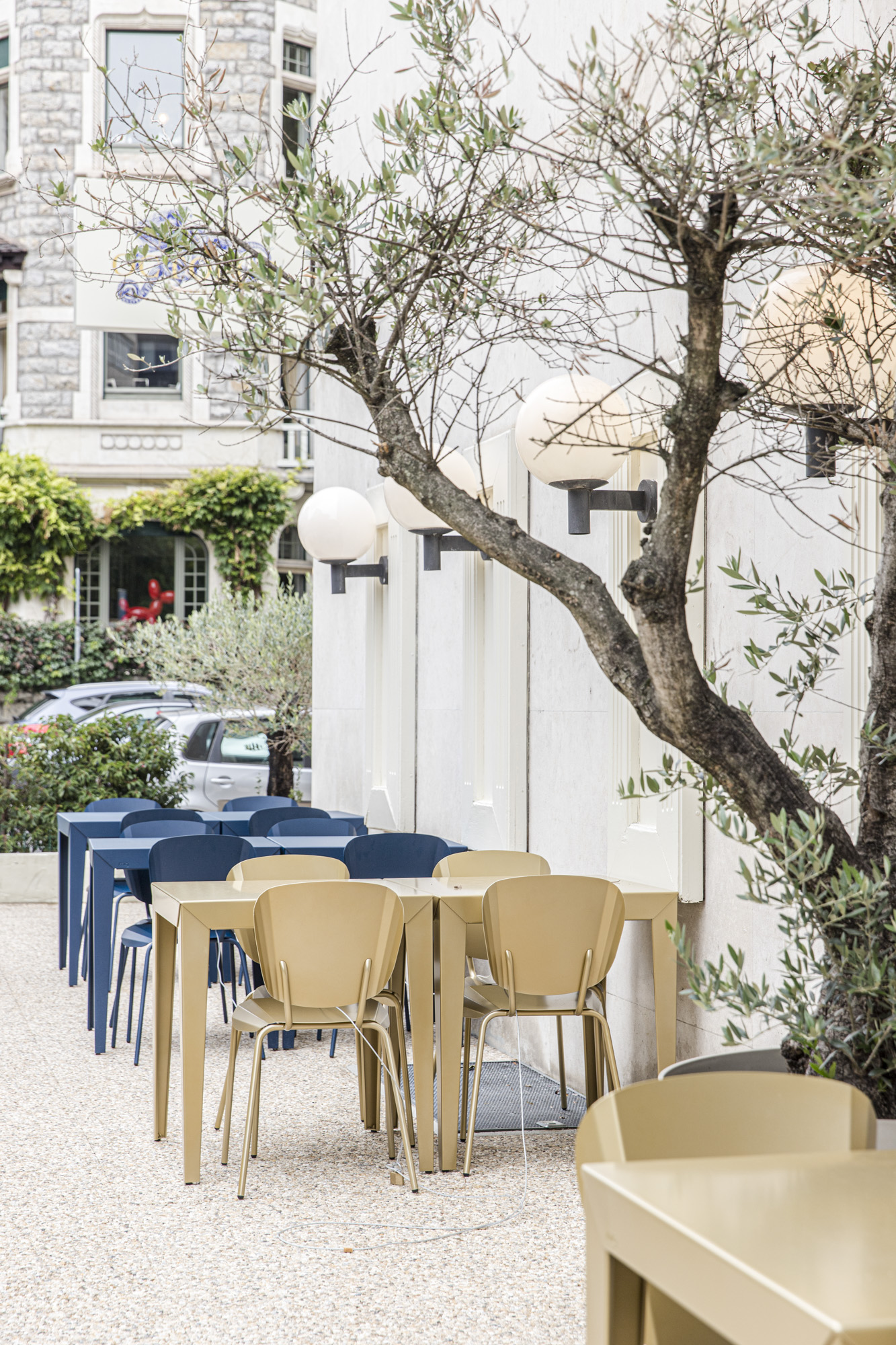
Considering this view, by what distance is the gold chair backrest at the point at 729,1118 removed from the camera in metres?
1.98

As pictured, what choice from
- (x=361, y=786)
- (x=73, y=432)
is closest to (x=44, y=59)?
(x=73, y=432)

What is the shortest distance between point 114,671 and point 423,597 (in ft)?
43.7

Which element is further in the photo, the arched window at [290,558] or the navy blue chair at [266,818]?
the arched window at [290,558]

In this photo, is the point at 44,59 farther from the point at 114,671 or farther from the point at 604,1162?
the point at 604,1162

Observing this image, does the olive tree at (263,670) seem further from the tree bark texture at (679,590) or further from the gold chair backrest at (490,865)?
the tree bark texture at (679,590)

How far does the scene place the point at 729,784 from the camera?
8.46 feet

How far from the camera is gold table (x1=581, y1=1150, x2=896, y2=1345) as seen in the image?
1369mm

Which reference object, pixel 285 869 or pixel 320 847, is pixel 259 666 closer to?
pixel 320 847

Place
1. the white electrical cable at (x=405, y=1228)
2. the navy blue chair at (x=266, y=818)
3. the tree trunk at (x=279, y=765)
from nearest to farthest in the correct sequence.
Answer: the white electrical cable at (x=405, y=1228) < the navy blue chair at (x=266, y=818) < the tree trunk at (x=279, y=765)

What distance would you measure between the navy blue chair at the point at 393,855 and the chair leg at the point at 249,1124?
1.73 meters

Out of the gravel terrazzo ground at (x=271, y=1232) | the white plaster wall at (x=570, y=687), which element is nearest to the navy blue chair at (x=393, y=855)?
the white plaster wall at (x=570, y=687)

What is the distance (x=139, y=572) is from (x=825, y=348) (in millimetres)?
18401

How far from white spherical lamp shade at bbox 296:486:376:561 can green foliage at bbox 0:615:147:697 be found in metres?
12.5

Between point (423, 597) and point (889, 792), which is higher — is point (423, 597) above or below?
above
